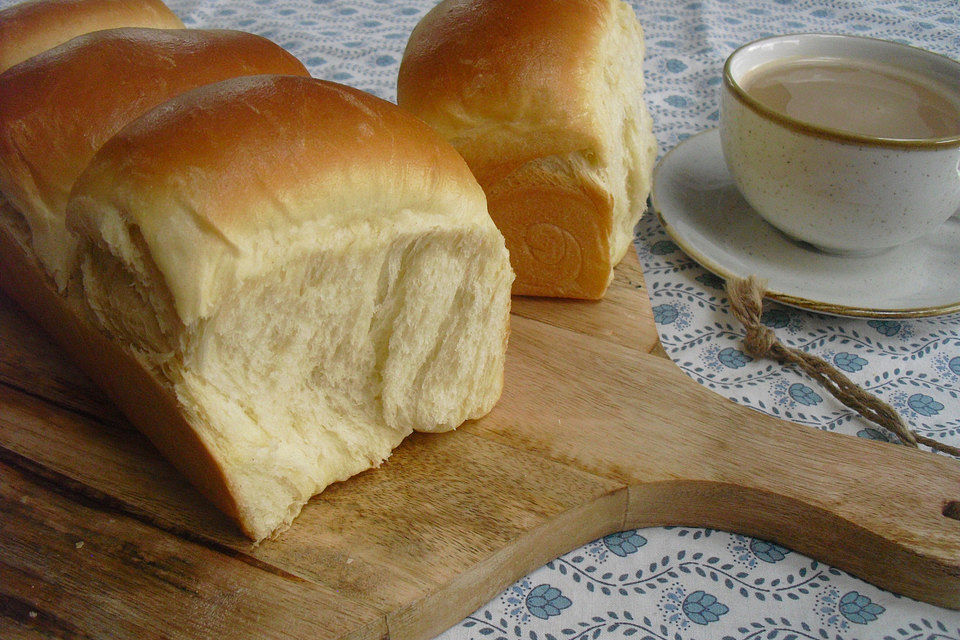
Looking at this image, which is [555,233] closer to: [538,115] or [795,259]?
[538,115]

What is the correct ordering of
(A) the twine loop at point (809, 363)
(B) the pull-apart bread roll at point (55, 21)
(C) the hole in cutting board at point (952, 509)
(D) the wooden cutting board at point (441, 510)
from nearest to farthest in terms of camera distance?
(D) the wooden cutting board at point (441, 510) < (C) the hole in cutting board at point (952, 509) < (A) the twine loop at point (809, 363) < (B) the pull-apart bread roll at point (55, 21)

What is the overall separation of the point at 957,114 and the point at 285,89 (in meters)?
1.37

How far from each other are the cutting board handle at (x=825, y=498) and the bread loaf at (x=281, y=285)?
367 mm

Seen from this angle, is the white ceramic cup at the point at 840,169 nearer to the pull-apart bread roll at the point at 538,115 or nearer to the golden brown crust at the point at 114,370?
the pull-apart bread roll at the point at 538,115

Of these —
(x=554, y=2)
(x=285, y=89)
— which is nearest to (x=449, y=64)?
(x=554, y=2)

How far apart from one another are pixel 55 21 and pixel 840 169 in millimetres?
1539

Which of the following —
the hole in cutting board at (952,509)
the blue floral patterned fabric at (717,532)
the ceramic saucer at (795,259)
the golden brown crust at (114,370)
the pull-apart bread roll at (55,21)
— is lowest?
the blue floral patterned fabric at (717,532)

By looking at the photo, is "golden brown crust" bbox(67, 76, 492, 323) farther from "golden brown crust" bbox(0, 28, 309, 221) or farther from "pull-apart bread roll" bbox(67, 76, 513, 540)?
"golden brown crust" bbox(0, 28, 309, 221)

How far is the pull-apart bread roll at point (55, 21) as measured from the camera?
57.7 inches

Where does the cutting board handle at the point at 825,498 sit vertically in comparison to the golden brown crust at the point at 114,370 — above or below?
below

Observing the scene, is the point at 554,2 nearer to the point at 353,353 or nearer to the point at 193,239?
the point at 353,353

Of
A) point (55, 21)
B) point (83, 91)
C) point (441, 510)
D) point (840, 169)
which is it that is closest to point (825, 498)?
point (441, 510)

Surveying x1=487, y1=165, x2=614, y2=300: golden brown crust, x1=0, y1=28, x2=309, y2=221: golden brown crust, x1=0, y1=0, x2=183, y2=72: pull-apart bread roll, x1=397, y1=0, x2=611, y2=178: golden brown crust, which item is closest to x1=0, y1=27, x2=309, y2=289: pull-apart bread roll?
x1=0, y1=28, x2=309, y2=221: golden brown crust

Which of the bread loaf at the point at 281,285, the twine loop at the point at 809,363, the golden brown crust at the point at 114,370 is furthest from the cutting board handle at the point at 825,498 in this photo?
the golden brown crust at the point at 114,370
